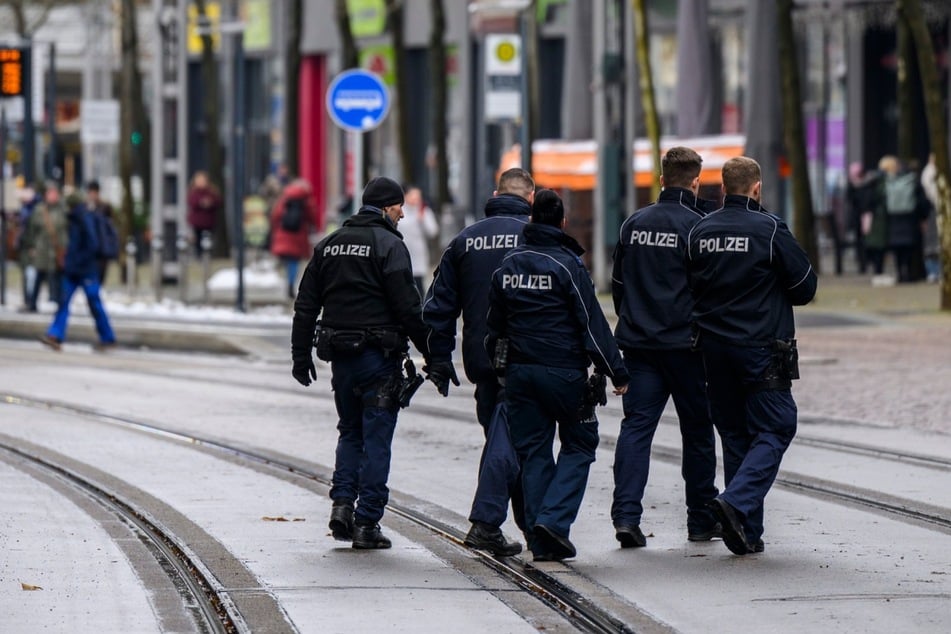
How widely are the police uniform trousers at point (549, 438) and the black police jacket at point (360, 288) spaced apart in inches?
23.6

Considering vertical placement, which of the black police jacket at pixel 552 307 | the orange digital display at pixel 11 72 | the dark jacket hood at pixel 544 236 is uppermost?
the orange digital display at pixel 11 72

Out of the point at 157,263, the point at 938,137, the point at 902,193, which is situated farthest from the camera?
the point at 157,263

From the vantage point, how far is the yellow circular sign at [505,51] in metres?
27.1

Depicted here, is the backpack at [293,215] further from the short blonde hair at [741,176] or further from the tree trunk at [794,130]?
the short blonde hair at [741,176]

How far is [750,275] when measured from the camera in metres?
9.61

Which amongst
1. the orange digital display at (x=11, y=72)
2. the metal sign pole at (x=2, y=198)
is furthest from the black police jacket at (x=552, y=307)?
the metal sign pole at (x=2, y=198)

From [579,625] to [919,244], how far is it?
951 inches

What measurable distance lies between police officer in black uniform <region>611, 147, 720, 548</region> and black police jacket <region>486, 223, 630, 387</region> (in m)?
0.50

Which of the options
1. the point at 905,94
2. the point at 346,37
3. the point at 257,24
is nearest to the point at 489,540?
the point at 905,94

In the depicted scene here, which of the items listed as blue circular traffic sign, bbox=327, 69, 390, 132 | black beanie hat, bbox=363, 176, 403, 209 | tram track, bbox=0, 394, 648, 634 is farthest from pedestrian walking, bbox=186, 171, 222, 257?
black beanie hat, bbox=363, 176, 403, 209

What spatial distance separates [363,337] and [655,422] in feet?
4.46

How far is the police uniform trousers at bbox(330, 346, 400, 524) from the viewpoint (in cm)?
987

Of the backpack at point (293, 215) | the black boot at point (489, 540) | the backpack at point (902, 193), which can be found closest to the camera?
the black boot at point (489, 540)

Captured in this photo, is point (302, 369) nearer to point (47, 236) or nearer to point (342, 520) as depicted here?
point (342, 520)
